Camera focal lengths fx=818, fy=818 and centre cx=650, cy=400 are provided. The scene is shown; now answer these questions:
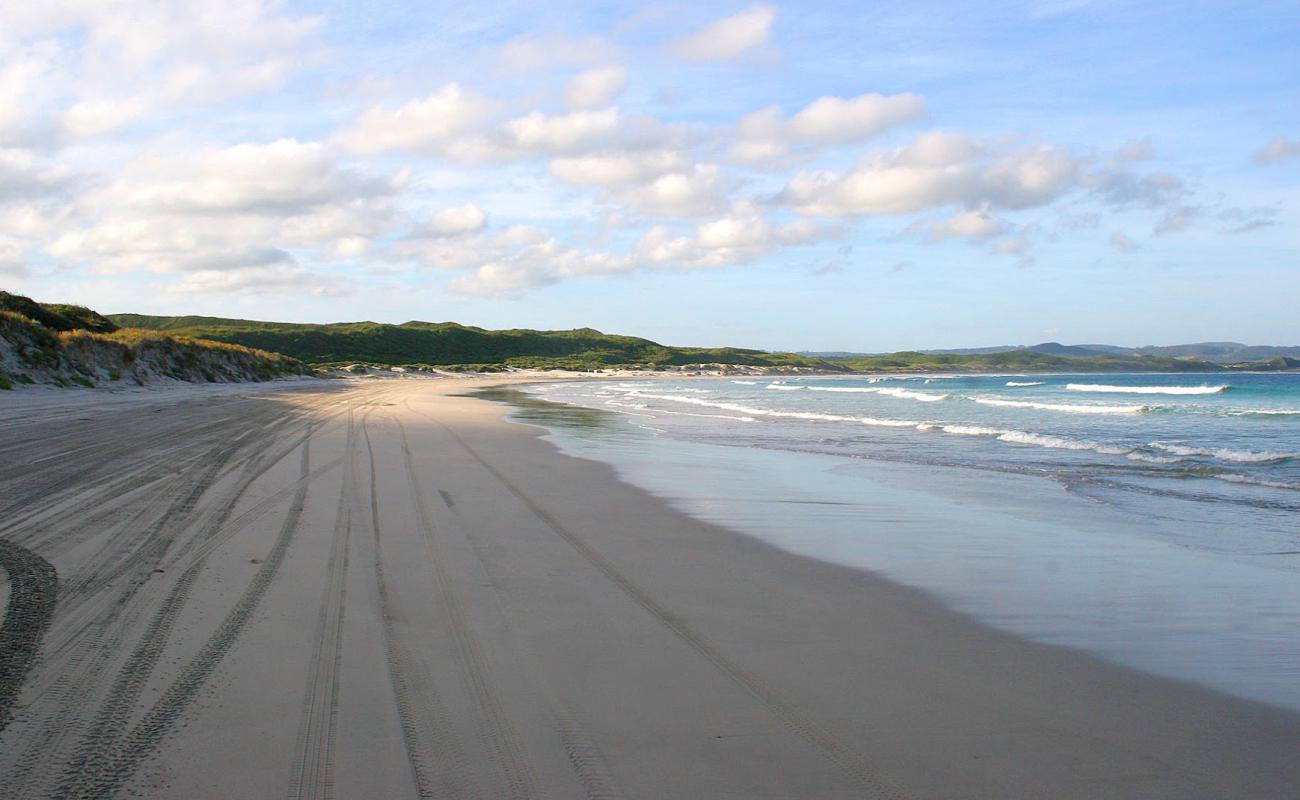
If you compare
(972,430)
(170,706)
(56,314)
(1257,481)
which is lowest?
(1257,481)

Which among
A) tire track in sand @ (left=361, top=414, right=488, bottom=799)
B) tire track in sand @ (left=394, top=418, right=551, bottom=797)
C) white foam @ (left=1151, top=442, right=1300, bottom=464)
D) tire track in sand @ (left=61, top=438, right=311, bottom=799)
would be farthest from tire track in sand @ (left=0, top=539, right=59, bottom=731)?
white foam @ (left=1151, top=442, right=1300, bottom=464)

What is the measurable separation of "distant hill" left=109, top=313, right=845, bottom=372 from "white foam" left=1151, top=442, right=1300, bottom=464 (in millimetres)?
85627

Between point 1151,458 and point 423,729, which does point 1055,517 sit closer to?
point 1151,458

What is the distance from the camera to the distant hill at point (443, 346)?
105m

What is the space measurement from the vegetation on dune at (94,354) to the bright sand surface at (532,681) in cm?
2135

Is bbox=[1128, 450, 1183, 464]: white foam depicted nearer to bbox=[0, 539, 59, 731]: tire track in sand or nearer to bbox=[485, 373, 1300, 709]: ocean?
bbox=[485, 373, 1300, 709]: ocean

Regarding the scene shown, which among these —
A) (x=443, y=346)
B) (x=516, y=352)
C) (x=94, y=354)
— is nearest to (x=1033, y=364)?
(x=516, y=352)

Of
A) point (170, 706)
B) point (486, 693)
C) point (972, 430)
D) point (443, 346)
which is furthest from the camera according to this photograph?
point (443, 346)

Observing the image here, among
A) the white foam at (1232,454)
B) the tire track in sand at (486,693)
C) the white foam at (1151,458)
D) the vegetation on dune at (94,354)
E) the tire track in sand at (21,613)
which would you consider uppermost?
the vegetation on dune at (94,354)

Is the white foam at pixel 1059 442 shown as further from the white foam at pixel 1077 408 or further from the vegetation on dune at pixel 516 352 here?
the vegetation on dune at pixel 516 352

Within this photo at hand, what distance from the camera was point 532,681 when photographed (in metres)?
3.85

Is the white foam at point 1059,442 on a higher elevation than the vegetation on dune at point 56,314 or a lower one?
lower

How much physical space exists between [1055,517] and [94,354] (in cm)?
3122

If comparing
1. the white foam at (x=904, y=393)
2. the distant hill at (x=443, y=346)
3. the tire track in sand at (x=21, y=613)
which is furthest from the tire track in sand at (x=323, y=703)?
the distant hill at (x=443, y=346)
